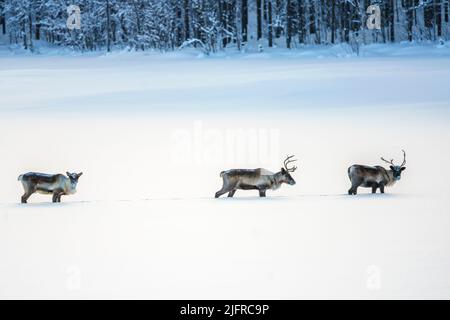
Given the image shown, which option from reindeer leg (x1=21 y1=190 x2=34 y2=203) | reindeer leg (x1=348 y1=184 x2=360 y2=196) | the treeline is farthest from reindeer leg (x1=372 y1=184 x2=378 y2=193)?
the treeline

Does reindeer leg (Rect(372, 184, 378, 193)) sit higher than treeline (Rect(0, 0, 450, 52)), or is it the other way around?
treeline (Rect(0, 0, 450, 52))

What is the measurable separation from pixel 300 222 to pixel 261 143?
132 inches

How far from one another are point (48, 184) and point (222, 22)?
89.0ft

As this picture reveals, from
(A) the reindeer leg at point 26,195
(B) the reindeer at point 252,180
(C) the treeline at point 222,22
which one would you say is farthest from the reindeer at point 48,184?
(C) the treeline at point 222,22

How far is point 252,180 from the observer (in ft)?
21.9

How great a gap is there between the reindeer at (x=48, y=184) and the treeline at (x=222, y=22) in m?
23.3

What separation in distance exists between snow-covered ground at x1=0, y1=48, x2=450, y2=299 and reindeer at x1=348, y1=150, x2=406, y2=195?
0.15m

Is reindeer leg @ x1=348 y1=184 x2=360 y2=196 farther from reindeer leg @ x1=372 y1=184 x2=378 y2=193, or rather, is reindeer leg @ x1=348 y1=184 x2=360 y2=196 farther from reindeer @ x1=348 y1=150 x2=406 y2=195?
reindeer leg @ x1=372 y1=184 x2=378 y2=193

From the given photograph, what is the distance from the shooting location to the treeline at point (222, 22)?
31.4 m

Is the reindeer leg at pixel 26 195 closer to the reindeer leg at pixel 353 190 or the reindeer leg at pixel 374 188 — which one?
the reindeer leg at pixel 353 190

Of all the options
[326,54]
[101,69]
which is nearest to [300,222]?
[101,69]

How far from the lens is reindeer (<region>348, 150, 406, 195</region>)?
6785 millimetres

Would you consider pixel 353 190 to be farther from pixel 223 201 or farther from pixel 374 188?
pixel 223 201

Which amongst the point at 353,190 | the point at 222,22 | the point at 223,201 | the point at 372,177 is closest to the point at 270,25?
the point at 222,22
